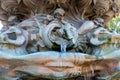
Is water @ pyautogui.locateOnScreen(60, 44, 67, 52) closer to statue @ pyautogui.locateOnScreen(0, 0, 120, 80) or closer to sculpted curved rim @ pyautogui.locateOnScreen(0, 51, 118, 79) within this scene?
statue @ pyautogui.locateOnScreen(0, 0, 120, 80)

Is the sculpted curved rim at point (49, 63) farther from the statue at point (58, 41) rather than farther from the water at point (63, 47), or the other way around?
the water at point (63, 47)

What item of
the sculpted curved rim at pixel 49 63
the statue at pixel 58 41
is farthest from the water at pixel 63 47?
the sculpted curved rim at pixel 49 63

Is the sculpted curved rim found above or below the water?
below

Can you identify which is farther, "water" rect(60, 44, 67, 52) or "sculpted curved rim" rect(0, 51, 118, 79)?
"water" rect(60, 44, 67, 52)

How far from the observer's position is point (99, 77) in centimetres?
372

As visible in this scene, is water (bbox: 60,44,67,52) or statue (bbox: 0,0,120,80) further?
water (bbox: 60,44,67,52)

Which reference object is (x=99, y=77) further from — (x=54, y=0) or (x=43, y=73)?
(x=54, y=0)

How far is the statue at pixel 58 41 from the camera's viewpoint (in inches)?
137

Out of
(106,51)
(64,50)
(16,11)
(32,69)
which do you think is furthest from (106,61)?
(16,11)

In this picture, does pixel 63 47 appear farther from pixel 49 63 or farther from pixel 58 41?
pixel 49 63

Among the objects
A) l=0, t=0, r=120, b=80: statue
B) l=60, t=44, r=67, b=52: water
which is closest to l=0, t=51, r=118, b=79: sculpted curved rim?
l=0, t=0, r=120, b=80: statue

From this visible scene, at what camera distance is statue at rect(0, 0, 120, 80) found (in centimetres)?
347

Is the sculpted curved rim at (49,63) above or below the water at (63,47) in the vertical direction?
below

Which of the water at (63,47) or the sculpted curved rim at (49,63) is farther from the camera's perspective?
the water at (63,47)
